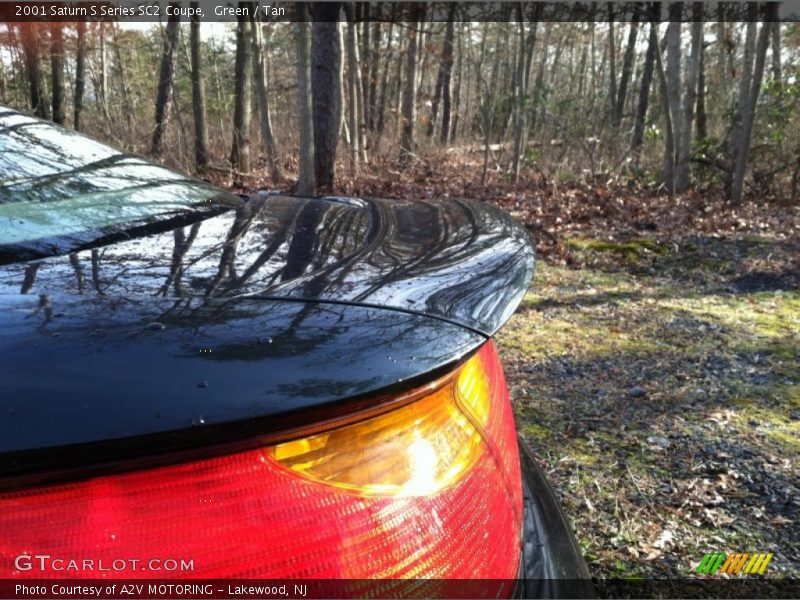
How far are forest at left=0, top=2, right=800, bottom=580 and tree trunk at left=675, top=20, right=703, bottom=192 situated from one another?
4cm

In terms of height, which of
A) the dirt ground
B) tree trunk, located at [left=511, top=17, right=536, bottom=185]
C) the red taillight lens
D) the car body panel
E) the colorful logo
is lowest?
the colorful logo

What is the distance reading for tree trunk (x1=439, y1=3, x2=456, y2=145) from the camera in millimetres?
14375

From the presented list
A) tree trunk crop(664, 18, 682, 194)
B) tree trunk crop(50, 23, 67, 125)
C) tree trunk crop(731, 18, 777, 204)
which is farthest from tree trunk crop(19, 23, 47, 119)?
tree trunk crop(731, 18, 777, 204)

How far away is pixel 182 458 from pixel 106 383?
0.13 meters

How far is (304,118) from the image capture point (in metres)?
9.22

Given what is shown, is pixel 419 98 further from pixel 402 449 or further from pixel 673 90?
pixel 402 449

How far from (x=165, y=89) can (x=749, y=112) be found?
1166 centimetres

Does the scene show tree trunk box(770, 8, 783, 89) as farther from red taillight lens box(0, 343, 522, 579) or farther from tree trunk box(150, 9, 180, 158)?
red taillight lens box(0, 343, 522, 579)

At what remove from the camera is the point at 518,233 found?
54.9 inches

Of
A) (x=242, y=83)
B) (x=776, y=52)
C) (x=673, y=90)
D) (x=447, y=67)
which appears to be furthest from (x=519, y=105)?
(x=447, y=67)

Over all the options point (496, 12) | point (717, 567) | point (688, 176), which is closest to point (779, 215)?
point (688, 176)

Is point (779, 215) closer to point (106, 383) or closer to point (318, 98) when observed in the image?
point (318, 98)

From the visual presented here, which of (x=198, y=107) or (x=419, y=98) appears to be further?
(x=419, y=98)

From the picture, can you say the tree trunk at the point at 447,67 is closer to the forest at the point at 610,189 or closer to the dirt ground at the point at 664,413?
the forest at the point at 610,189
